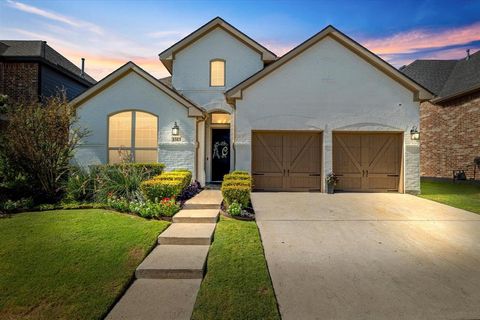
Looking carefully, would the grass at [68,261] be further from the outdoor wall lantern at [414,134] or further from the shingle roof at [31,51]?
the shingle roof at [31,51]

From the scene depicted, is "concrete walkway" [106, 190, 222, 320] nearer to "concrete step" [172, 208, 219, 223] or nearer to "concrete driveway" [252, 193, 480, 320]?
"concrete step" [172, 208, 219, 223]

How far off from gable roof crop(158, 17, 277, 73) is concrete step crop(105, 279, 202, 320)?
1144cm

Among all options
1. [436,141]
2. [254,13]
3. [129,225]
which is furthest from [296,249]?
[436,141]

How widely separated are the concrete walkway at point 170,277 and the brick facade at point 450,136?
16671 millimetres

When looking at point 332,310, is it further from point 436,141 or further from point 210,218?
point 436,141

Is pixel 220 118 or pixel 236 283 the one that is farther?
pixel 220 118

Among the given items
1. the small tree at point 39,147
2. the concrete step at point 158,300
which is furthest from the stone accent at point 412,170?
the small tree at point 39,147

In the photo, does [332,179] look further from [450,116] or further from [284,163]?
[450,116]

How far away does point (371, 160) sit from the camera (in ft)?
34.2

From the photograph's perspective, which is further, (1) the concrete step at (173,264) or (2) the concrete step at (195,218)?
(2) the concrete step at (195,218)

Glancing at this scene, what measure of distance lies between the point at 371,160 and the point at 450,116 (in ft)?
32.1

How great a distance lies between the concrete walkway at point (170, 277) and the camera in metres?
2.81

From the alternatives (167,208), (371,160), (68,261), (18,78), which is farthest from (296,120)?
(18,78)

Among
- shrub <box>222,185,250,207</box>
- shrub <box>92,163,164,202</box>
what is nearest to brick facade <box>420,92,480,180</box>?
shrub <box>222,185,250,207</box>
